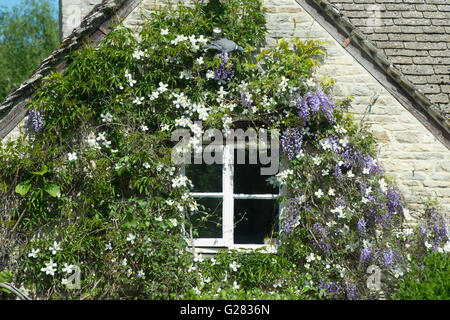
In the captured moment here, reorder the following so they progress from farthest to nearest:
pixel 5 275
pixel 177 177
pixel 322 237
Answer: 1. pixel 177 177
2. pixel 322 237
3. pixel 5 275

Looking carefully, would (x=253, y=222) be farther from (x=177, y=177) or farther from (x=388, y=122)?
(x=388, y=122)

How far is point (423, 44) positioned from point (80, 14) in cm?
585

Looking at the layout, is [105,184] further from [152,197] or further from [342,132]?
[342,132]

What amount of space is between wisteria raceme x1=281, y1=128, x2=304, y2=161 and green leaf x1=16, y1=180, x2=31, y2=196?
3061mm

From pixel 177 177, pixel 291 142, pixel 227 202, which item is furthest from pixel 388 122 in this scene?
pixel 177 177

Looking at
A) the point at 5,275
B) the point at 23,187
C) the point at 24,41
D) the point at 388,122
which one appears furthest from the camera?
the point at 24,41

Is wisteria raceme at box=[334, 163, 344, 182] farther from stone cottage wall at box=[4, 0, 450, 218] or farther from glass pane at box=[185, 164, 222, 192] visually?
glass pane at box=[185, 164, 222, 192]

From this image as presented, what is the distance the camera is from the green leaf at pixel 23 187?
5.81 meters

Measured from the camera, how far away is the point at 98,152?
6.00m

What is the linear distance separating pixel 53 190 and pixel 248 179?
7.79 feet

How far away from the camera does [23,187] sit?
584 cm

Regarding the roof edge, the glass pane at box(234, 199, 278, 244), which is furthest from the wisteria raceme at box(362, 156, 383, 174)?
the glass pane at box(234, 199, 278, 244)

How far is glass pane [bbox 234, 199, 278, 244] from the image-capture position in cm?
636

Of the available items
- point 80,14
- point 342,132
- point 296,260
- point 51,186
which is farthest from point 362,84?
point 80,14
